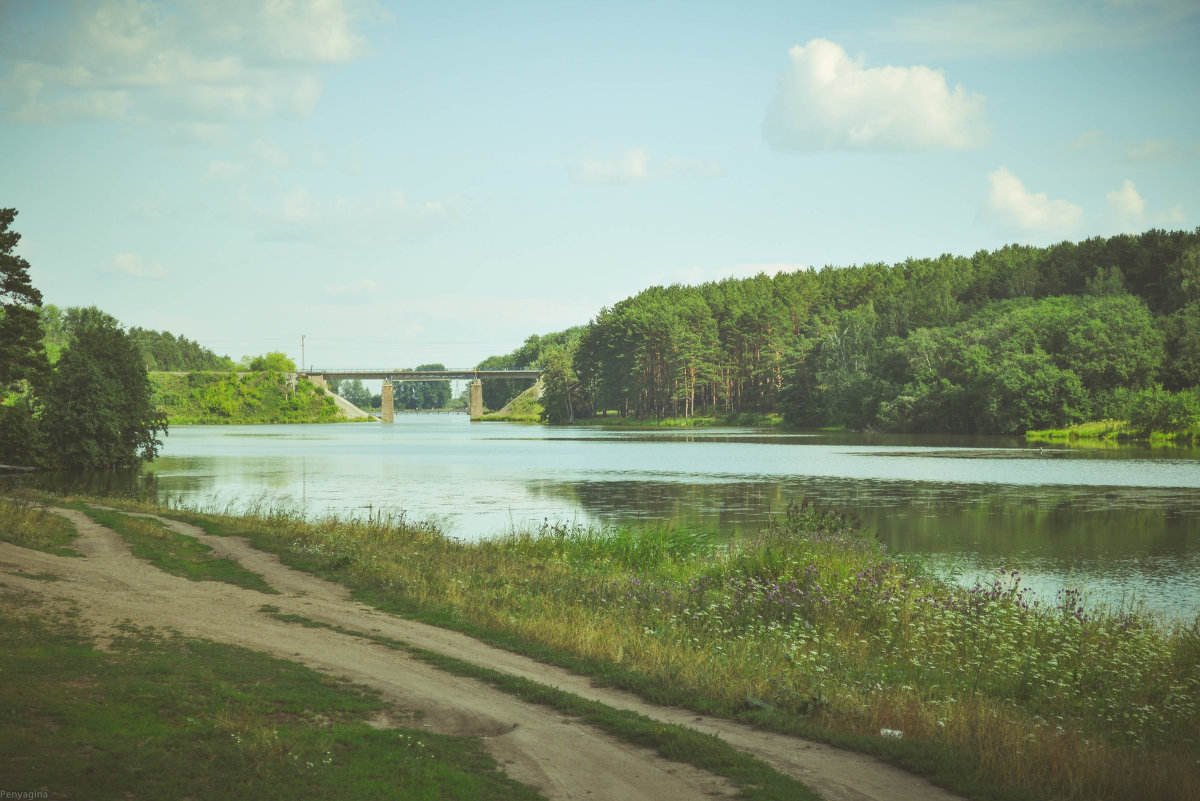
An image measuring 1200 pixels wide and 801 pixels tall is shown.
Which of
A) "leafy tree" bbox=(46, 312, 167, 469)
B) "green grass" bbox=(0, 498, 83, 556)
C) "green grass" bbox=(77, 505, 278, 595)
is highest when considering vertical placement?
"leafy tree" bbox=(46, 312, 167, 469)

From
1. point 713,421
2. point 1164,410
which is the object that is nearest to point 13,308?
point 1164,410

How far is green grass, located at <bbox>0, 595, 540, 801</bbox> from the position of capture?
7.36 m

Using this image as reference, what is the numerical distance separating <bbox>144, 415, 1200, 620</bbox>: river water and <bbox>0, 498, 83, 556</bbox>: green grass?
38.6 feet

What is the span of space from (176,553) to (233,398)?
16956 cm

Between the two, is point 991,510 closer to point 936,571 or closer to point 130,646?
point 936,571

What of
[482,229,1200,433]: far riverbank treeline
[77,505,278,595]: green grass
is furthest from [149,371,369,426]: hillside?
[77,505,278,595]: green grass

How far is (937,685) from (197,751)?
31.2 ft

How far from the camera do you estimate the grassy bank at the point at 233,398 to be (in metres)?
173

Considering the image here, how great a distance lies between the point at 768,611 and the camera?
17.1 m

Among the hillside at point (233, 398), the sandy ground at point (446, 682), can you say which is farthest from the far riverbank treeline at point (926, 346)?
the sandy ground at point (446, 682)

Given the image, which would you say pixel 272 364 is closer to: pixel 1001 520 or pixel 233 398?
pixel 233 398

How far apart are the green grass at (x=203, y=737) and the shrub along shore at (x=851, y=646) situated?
371 centimetres

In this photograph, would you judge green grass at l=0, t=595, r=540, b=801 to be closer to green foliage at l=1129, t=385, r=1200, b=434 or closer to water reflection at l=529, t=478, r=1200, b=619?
water reflection at l=529, t=478, r=1200, b=619

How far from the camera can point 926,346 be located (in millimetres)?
103875
